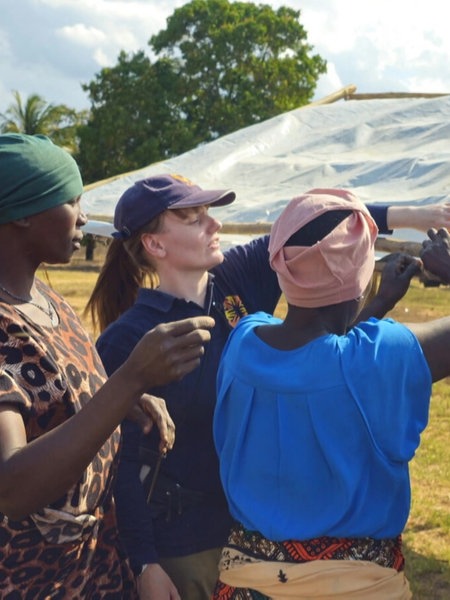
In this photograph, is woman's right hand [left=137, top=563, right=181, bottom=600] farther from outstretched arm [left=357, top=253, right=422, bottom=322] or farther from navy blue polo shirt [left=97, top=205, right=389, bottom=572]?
outstretched arm [left=357, top=253, right=422, bottom=322]

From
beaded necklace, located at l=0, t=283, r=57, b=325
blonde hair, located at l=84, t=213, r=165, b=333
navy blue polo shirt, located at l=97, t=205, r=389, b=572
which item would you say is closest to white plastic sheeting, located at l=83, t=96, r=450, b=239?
blonde hair, located at l=84, t=213, r=165, b=333

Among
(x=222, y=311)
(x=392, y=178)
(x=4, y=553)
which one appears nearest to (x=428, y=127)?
(x=392, y=178)

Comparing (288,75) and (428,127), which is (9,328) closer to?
(428,127)

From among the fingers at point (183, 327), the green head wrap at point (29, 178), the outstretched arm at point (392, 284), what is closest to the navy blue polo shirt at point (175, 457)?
the outstretched arm at point (392, 284)

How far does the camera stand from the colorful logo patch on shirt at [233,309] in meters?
2.64

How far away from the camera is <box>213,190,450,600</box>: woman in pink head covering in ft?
5.81

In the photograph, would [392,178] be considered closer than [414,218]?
No

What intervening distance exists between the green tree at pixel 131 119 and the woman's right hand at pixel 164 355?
31406mm

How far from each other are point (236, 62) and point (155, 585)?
33506mm

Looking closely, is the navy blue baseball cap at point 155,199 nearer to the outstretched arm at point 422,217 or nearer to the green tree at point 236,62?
the outstretched arm at point 422,217

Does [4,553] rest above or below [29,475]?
below

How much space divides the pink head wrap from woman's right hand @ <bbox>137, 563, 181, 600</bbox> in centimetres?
81

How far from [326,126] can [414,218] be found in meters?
3.84

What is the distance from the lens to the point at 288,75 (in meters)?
33.8
